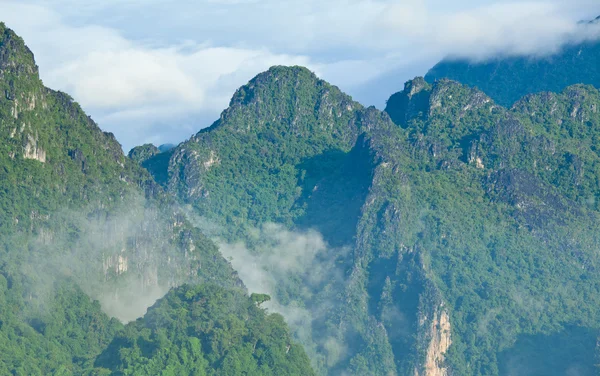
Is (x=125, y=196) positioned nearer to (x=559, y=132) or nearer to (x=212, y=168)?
(x=212, y=168)

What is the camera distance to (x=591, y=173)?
586 ft

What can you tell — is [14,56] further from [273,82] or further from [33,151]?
[273,82]

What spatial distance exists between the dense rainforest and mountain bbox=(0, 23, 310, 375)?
19 centimetres

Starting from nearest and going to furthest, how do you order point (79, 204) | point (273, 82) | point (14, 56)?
1. point (14, 56)
2. point (79, 204)
3. point (273, 82)

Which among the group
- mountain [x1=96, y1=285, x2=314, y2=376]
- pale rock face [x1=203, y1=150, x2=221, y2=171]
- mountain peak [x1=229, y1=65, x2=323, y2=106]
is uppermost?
mountain peak [x1=229, y1=65, x2=323, y2=106]

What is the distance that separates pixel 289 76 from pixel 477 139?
66.4 feet

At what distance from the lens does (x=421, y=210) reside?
172 meters

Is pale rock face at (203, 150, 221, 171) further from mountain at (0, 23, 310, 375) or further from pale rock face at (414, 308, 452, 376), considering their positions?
pale rock face at (414, 308, 452, 376)

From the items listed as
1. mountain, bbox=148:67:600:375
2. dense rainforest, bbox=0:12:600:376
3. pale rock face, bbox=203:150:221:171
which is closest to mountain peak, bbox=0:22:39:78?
dense rainforest, bbox=0:12:600:376

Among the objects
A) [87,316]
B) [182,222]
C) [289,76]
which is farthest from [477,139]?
[87,316]

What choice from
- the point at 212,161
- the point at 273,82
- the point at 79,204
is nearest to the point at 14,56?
the point at 79,204

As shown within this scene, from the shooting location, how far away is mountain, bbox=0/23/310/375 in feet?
448

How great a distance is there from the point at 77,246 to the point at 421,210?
116 ft

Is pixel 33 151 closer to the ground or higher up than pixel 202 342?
higher up
